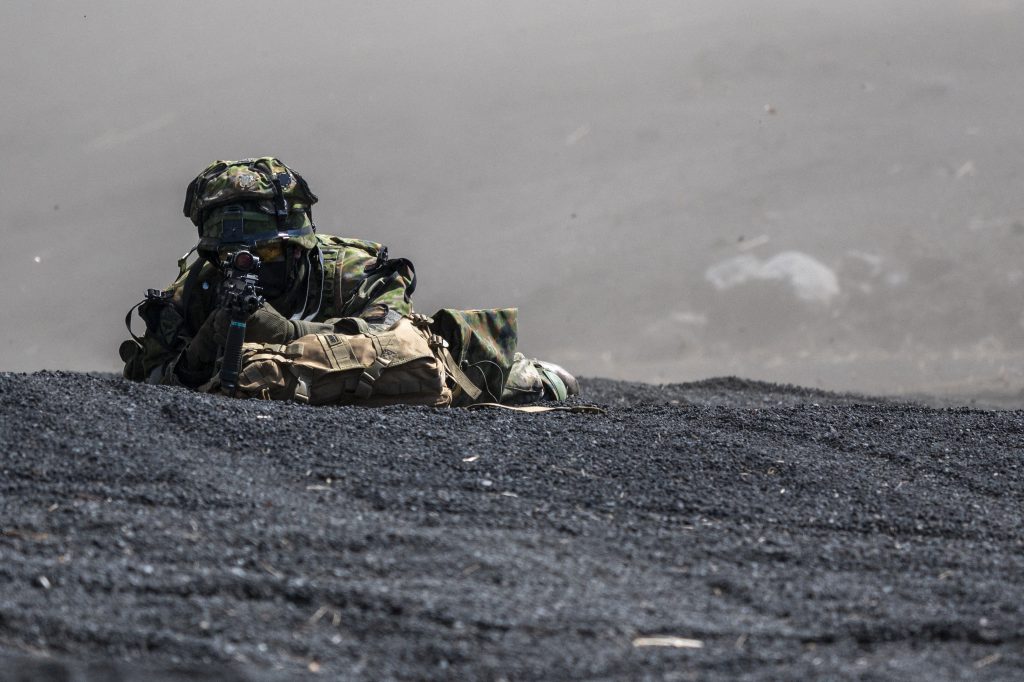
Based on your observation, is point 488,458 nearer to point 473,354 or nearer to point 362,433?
point 362,433

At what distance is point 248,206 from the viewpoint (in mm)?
5668

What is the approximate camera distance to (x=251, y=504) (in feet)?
12.1

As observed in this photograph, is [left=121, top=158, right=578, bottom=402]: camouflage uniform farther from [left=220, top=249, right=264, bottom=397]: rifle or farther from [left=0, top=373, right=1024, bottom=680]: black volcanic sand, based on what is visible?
[left=0, top=373, right=1024, bottom=680]: black volcanic sand

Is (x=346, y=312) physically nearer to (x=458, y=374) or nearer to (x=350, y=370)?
(x=458, y=374)

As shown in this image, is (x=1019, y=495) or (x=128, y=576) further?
(x=1019, y=495)

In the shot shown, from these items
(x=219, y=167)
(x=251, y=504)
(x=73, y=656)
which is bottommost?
(x=73, y=656)

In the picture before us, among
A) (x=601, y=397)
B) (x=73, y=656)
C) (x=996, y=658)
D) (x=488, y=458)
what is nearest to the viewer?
(x=73, y=656)

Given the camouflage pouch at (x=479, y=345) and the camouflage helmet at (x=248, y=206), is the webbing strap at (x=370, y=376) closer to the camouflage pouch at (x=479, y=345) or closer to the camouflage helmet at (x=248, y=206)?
the camouflage pouch at (x=479, y=345)

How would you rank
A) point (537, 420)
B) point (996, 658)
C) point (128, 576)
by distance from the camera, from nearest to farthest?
1. point (996, 658)
2. point (128, 576)
3. point (537, 420)

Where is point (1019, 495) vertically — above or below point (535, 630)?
above

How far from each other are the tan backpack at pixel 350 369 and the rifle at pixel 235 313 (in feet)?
0.16

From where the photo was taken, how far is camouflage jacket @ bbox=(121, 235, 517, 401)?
5.76 m

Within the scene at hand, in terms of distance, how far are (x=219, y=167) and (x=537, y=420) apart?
6.48 ft

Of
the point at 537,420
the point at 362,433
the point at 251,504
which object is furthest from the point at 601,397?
the point at 251,504
